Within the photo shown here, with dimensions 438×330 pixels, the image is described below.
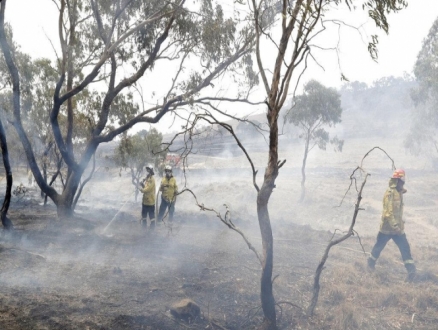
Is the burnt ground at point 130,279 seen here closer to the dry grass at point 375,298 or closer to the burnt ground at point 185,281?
the burnt ground at point 185,281

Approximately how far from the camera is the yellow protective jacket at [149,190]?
29.7 feet

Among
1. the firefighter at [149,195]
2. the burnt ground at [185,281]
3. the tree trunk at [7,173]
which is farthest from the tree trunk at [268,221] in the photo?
the tree trunk at [7,173]

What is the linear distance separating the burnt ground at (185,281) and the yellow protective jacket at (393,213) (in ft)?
2.80

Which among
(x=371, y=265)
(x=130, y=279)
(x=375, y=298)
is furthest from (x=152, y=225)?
(x=375, y=298)

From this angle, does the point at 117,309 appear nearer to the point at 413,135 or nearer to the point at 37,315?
the point at 37,315

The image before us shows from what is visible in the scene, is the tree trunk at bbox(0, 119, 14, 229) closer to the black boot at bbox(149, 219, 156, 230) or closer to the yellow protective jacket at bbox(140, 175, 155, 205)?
the yellow protective jacket at bbox(140, 175, 155, 205)

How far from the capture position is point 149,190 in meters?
9.10

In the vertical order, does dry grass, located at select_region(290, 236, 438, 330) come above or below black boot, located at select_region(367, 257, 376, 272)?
below

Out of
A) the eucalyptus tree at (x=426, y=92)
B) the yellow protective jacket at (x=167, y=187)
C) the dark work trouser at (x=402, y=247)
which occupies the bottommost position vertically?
the dark work trouser at (x=402, y=247)

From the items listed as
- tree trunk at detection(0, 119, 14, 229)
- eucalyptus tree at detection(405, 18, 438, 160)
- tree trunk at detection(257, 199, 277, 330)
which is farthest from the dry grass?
eucalyptus tree at detection(405, 18, 438, 160)

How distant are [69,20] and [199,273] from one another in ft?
26.3

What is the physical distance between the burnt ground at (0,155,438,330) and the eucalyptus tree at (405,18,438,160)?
14759mm

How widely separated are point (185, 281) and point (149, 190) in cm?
402

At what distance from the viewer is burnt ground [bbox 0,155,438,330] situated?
418 centimetres
